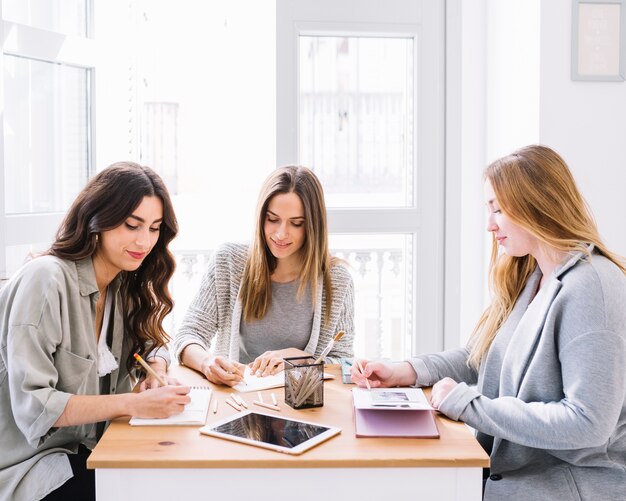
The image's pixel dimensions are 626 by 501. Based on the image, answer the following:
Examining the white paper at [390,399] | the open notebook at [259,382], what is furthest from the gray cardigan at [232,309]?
the white paper at [390,399]

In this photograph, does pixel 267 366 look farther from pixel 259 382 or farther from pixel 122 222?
pixel 122 222

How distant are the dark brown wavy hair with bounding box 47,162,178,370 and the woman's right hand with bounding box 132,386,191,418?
0.41 m

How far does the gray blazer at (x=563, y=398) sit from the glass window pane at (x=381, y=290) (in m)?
1.38

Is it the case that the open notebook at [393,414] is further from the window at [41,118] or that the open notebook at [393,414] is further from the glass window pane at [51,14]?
the glass window pane at [51,14]

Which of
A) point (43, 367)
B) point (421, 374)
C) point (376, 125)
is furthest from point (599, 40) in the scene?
point (43, 367)

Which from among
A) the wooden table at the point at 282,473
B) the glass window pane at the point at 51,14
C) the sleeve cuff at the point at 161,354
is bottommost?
the wooden table at the point at 282,473

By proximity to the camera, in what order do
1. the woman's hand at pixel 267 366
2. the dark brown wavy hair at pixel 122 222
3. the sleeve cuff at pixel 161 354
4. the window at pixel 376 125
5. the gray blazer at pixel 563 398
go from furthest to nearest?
the window at pixel 376 125 → the sleeve cuff at pixel 161 354 → the woman's hand at pixel 267 366 → the dark brown wavy hair at pixel 122 222 → the gray blazer at pixel 563 398

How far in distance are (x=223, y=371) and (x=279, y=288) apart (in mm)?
565

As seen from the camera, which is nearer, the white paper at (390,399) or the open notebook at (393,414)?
the open notebook at (393,414)

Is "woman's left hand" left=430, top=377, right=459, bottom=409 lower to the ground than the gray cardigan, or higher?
lower

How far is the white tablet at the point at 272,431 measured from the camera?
1351mm

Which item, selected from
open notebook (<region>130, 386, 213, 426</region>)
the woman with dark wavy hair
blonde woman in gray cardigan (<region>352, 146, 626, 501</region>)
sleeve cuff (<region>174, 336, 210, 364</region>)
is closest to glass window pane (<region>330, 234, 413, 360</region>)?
sleeve cuff (<region>174, 336, 210, 364</region>)

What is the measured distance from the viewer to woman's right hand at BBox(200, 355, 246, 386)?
1788 millimetres

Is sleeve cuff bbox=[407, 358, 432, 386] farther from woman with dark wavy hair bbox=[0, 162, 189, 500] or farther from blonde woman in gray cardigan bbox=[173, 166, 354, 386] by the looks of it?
woman with dark wavy hair bbox=[0, 162, 189, 500]
